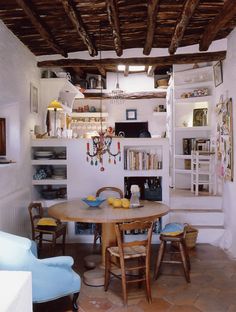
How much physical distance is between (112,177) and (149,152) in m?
0.72

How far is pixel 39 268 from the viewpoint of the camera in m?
2.67

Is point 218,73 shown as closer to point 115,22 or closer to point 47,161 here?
point 115,22

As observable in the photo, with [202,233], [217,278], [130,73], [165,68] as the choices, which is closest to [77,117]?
[130,73]

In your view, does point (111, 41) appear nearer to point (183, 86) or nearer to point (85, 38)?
point (85, 38)

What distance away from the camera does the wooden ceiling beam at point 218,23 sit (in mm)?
3677

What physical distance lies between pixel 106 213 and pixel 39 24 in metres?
2.45

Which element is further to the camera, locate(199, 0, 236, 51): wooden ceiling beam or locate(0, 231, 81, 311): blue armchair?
locate(199, 0, 236, 51): wooden ceiling beam

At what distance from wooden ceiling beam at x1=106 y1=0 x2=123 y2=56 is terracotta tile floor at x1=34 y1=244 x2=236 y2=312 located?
3076mm

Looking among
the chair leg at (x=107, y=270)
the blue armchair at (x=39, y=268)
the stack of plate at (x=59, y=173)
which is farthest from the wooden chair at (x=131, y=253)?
the stack of plate at (x=59, y=173)

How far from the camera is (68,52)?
556 centimetres

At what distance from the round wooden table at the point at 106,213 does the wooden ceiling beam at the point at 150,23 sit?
2.28 meters

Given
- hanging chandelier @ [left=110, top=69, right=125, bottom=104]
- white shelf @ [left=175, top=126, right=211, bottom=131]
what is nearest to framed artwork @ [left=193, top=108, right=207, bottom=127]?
white shelf @ [left=175, top=126, right=211, bottom=131]

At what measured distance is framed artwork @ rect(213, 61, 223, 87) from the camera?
5.38m

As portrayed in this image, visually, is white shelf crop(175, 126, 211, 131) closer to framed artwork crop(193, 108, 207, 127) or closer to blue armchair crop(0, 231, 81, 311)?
framed artwork crop(193, 108, 207, 127)
